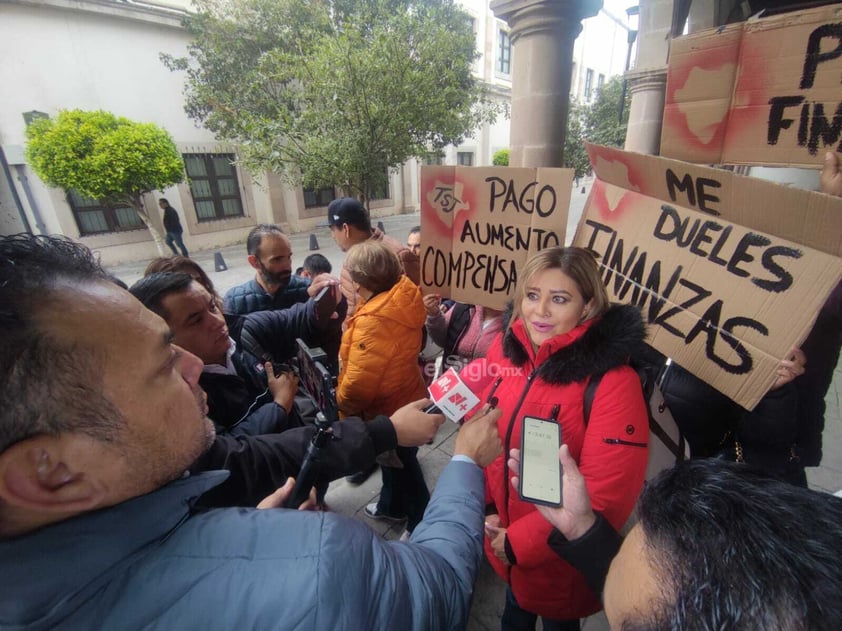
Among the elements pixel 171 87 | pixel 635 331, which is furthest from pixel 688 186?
pixel 171 87

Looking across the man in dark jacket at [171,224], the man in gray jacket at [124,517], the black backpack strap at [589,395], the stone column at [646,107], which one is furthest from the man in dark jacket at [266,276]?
the man in dark jacket at [171,224]

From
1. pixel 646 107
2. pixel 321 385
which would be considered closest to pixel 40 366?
pixel 321 385

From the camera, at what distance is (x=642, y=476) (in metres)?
1.26

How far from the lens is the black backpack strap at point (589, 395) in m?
1.31

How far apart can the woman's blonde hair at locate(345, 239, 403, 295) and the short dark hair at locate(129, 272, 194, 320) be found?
0.81 m

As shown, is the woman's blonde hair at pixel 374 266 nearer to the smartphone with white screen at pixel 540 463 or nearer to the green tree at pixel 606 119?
the smartphone with white screen at pixel 540 463

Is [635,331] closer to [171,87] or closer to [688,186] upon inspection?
[688,186]

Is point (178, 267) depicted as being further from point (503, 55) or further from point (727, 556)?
point (503, 55)

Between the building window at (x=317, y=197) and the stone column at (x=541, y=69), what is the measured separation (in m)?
13.9

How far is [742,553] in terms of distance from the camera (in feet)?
1.69

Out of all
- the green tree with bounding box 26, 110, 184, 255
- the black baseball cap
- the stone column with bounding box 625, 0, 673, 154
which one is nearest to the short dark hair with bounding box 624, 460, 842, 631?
the black baseball cap

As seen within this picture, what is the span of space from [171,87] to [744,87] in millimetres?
16230

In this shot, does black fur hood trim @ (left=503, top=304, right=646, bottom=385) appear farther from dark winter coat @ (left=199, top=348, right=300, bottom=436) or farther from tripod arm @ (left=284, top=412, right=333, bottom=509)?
dark winter coat @ (left=199, top=348, right=300, bottom=436)

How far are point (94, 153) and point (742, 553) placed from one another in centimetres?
1233
